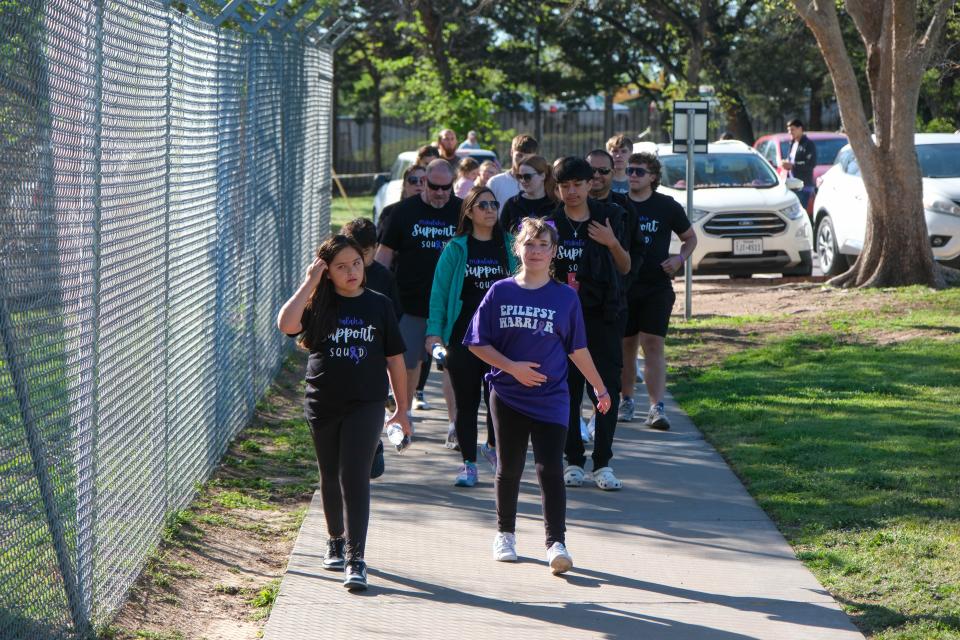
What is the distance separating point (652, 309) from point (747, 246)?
26.8ft

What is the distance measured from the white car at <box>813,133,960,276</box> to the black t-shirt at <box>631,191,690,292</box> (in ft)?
23.9

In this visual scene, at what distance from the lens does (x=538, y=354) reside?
5.89 metres

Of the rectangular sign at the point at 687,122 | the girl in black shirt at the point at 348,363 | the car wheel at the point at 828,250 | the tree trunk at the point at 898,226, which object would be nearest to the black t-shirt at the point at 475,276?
the girl in black shirt at the point at 348,363

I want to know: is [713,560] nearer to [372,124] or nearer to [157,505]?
[157,505]

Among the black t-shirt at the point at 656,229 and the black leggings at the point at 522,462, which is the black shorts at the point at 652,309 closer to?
the black t-shirt at the point at 656,229

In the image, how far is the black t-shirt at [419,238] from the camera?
27.8ft

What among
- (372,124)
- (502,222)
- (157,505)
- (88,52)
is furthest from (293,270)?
(372,124)

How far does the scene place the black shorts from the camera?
870 cm

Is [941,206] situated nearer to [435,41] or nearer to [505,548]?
[505,548]

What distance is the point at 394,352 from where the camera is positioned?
18.7ft

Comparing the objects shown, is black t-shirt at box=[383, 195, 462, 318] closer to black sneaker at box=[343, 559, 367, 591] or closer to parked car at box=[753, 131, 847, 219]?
black sneaker at box=[343, 559, 367, 591]

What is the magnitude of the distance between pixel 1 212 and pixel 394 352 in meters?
2.19

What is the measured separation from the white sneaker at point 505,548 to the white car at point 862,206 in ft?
34.1

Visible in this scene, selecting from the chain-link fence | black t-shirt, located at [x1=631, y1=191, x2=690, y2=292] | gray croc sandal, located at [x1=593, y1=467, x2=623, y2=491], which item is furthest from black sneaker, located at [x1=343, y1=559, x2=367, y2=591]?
black t-shirt, located at [x1=631, y1=191, x2=690, y2=292]
